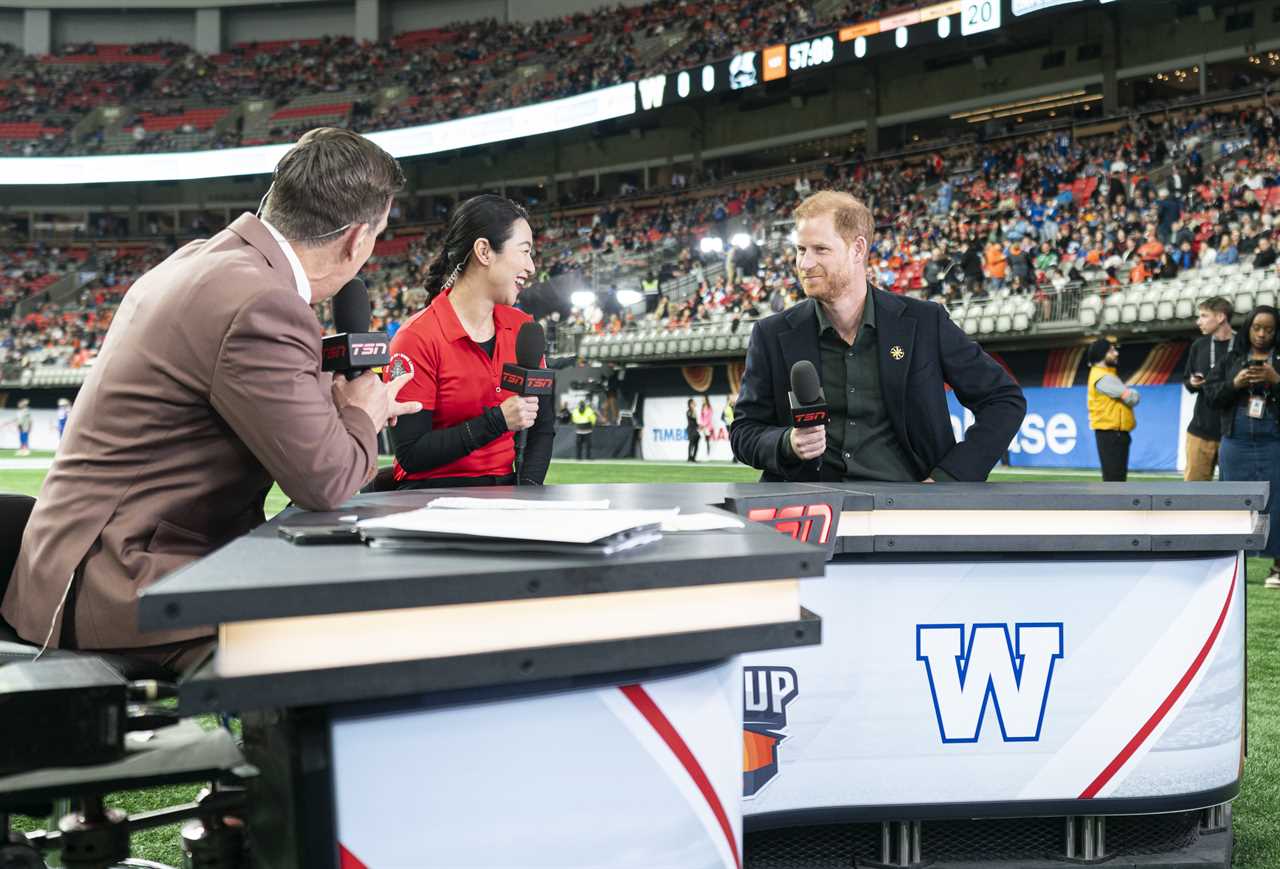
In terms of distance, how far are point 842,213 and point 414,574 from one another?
212 cm

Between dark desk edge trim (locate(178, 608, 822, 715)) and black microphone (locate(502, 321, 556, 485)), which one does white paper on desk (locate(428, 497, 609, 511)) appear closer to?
dark desk edge trim (locate(178, 608, 822, 715))

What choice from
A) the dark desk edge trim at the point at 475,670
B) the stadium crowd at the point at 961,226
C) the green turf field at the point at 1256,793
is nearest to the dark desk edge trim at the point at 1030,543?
the green turf field at the point at 1256,793

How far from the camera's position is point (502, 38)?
123 feet

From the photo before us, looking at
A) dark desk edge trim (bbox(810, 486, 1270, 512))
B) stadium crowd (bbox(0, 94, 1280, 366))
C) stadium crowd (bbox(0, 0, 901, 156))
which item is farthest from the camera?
stadium crowd (bbox(0, 0, 901, 156))

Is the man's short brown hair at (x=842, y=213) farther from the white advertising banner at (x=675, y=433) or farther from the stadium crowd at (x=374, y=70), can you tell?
the stadium crowd at (x=374, y=70)

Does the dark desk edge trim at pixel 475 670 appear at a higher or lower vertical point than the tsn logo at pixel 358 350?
lower

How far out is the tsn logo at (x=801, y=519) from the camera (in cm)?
189

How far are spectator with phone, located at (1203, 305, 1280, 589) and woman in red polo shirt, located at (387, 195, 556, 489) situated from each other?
4.19 m

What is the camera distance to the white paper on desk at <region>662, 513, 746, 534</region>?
4.52 ft

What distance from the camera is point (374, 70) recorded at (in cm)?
3900

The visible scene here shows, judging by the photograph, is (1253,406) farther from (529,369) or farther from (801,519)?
(801,519)

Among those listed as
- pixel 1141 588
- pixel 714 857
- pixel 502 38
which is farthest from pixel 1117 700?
pixel 502 38

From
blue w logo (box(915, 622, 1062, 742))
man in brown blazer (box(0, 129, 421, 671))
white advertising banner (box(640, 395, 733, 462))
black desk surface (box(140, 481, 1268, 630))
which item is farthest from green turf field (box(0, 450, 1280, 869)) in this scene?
white advertising banner (box(640, 395, 733, 462))

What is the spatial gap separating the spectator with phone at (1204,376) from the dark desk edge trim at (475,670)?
19.4 ft
